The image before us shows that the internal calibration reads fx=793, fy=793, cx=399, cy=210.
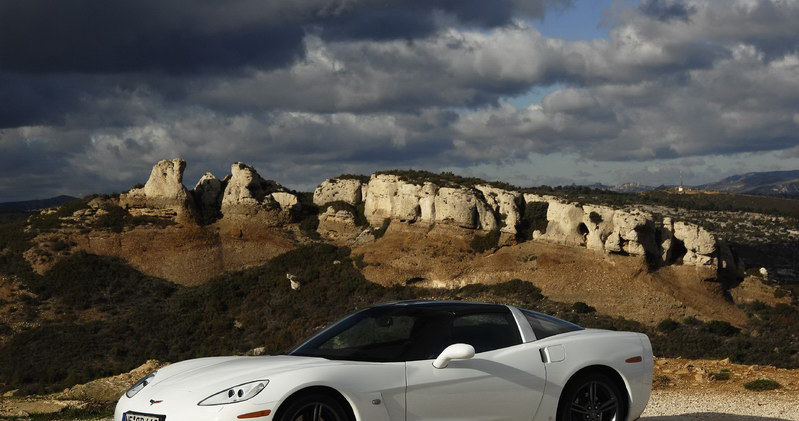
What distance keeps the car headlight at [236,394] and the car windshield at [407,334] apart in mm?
884

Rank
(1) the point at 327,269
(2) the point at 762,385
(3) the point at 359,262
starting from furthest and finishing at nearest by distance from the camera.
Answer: (1) the point at 327,269
(3) the point at 359,262
(2) the point at 762,385

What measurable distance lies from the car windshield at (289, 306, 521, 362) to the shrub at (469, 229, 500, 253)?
44841 millimetres

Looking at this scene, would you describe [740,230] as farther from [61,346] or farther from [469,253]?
[61,346]

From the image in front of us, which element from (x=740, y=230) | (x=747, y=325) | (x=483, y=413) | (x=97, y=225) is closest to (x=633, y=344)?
(x=483, y=413)

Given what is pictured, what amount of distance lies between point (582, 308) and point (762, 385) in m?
31.8

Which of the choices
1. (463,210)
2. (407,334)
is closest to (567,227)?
(463,210)

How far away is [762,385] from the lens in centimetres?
1412

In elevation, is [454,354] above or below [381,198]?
below

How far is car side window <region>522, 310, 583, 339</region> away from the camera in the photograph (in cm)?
774

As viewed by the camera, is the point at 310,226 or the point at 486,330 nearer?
the point at 486,330

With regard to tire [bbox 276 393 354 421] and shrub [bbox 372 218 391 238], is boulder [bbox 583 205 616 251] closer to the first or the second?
shrub [bbox 372 218 391 238]

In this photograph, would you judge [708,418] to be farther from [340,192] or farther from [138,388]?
[340,192]

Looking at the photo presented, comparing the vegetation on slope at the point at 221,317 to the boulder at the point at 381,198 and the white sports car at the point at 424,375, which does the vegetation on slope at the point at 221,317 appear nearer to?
the boulder at the point at 381,198

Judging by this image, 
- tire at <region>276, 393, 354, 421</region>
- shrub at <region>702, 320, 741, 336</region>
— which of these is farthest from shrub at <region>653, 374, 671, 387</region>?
shrub at <region>702, 320, 741, 336</region>
